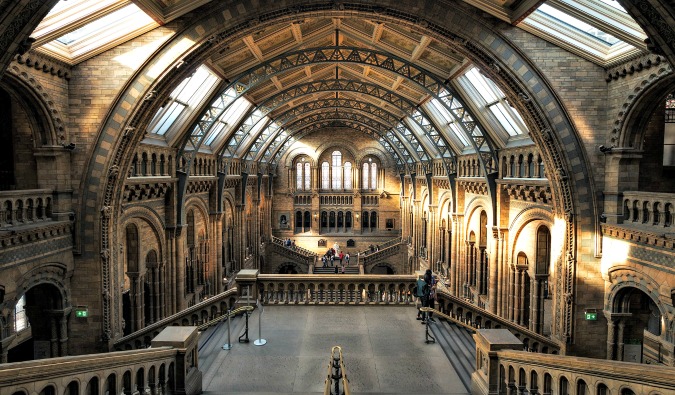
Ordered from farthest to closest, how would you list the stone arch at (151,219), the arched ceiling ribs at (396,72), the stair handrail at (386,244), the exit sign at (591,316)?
the stair handrail at (386,244), the arched ceiling ribs at (396,72), the stone arch at (151,219), the exit sign at (591,316)

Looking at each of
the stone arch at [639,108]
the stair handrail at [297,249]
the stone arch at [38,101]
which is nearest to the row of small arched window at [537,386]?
the stone arch at [639,108]

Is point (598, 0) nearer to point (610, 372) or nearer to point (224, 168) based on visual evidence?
point (610, 372)

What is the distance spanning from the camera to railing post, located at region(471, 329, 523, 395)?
7.65m

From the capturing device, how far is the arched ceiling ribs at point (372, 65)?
16406 millimetres

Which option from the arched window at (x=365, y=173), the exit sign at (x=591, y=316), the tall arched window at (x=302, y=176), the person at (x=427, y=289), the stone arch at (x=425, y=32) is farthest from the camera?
the tall arched window at (x=302, y=176)

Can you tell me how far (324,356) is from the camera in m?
9.75

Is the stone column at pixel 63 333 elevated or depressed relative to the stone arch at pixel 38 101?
depressed

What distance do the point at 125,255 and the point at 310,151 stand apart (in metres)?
29.5

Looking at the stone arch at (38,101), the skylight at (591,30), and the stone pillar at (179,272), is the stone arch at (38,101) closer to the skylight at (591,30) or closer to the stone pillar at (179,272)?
the stone pillar at (179,272)

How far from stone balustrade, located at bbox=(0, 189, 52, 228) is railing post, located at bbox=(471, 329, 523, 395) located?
33.2 feet

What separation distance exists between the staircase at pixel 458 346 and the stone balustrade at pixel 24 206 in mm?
10020

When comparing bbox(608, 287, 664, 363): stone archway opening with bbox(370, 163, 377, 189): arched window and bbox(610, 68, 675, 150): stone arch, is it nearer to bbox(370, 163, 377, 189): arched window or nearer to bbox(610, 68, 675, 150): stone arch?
bbox(610, 68, 675, 150): stone arch

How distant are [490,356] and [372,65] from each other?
11635 mm

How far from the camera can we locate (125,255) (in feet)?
54.3
